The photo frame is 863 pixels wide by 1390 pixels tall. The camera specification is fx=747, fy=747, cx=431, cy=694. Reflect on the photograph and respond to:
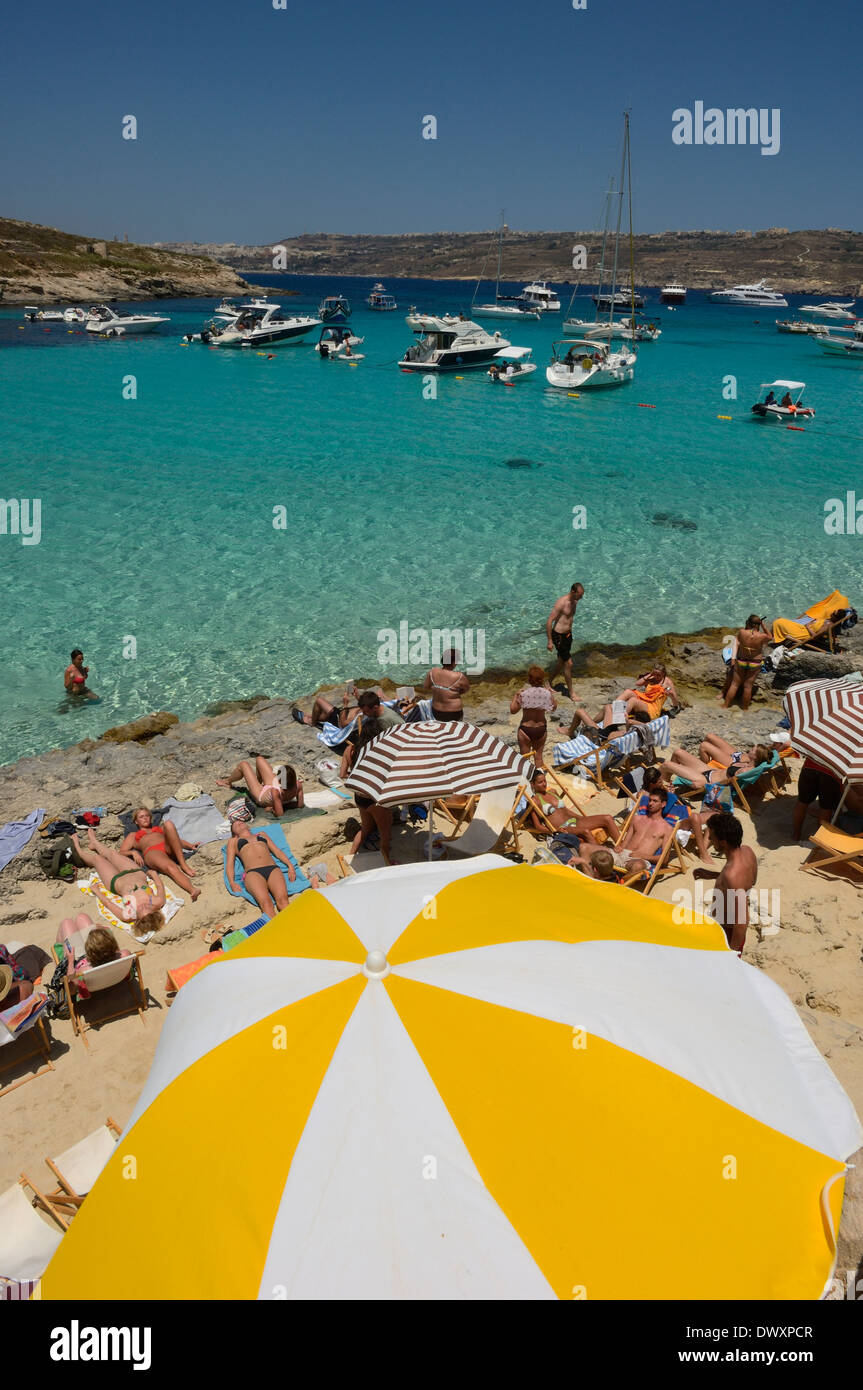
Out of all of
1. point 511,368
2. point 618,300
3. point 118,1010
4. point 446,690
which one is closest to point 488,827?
point 446,690

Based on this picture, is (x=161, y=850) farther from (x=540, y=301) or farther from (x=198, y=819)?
(x=540, y=301)

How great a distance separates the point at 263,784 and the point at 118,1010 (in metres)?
3.08

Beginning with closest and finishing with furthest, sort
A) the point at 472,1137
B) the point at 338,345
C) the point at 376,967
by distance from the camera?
the point at 472,1137 → the point at 376,967 → the point at 338,345

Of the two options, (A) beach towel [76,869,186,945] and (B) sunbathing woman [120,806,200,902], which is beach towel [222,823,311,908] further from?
(A) beach towel [76,869,186,945]

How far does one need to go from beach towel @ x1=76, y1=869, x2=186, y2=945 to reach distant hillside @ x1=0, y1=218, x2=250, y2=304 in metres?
79.6

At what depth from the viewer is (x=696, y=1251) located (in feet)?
8.63

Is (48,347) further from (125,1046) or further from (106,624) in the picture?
(125,1046)

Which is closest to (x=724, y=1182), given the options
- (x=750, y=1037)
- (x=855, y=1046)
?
(x=750, y=1037)

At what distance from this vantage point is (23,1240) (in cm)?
411

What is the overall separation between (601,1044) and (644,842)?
422 centimetres

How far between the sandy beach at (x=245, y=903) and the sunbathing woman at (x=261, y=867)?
244mm

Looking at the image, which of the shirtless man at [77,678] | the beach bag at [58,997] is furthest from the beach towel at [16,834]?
the shirtless man at [77,678]

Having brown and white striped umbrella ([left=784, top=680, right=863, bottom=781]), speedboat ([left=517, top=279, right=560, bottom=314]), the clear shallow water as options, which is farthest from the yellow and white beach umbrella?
speedboat ([left=517, top=279, right=560, bottom=314])

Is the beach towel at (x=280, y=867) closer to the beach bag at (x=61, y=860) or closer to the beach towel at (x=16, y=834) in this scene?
the beach bag at (x=61, y=860)
